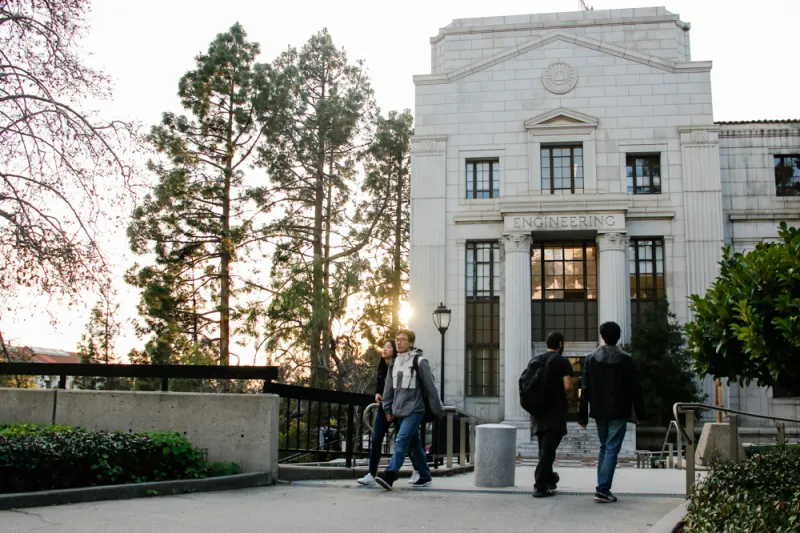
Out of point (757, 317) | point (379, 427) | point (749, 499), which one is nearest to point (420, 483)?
point (379, 427)

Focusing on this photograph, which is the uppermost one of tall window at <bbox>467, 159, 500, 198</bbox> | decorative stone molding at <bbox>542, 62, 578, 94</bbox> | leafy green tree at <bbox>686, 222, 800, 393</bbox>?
decorative stone molding at <bbox>542, 62, 578, 94</bbox>

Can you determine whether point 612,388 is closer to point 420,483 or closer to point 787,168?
point 420,483

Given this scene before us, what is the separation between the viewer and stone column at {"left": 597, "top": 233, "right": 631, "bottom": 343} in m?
33.2

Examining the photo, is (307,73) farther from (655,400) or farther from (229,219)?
(655,400)

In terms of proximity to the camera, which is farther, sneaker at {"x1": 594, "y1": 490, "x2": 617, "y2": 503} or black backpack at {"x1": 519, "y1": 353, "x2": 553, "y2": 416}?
black backpack at {"x1": 519, "y1": 353, "x2": 553, "y2": 416}

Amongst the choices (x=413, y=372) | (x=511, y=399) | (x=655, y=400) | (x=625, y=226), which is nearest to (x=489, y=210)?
(x=625, y=226)

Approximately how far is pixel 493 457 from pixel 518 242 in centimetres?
2420

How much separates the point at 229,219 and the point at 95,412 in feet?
92.1

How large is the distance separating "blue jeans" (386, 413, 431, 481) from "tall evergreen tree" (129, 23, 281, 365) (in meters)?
25.3

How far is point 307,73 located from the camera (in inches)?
1590

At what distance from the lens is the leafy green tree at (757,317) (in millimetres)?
7188

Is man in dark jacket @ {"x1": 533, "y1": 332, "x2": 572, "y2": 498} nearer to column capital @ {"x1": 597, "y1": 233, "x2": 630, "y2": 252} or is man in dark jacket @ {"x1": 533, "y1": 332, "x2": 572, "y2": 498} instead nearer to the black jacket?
the black jacket

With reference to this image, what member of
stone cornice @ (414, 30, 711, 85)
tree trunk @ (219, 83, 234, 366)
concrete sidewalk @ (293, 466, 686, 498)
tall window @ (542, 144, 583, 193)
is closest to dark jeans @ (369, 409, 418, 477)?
concrete sidewalk @ (293, 466, 686, 498)

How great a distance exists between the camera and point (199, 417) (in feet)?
32.9
